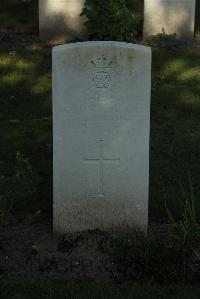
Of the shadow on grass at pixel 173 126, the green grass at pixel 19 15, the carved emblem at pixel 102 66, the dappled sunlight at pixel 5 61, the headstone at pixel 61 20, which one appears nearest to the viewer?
the carved emblem at pixel 102 66

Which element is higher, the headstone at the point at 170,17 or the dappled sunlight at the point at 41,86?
the headstone at the point at 170,17

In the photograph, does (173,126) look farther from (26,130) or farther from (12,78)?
(12,78)

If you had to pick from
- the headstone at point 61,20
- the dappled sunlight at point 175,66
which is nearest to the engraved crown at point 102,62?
the dappled sunlight at point 175,66

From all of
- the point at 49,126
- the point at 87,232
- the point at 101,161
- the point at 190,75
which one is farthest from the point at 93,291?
the point at 190,75

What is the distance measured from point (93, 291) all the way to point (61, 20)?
772 centimetres

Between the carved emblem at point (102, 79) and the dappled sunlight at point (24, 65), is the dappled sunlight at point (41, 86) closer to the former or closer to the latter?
the dappled sunlight at point (24, 65)

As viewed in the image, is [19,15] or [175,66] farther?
[19,15]

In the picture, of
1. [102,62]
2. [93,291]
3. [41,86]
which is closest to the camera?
[93,291]

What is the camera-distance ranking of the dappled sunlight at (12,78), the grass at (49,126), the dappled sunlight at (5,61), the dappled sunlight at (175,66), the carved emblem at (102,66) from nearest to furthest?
the carved emblem at (102,66), the grass at (49,126), the dappled sunlight at (12,78), the dappled sunlight at (175,66), the dappled sunlight at (5,61)

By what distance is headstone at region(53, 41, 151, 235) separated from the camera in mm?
5188

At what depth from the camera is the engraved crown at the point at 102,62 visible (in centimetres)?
518

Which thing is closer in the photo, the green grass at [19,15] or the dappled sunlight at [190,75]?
the dappled sunlight at [190,75]

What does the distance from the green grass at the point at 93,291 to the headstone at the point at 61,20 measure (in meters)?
7.52

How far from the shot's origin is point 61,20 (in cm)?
1183
